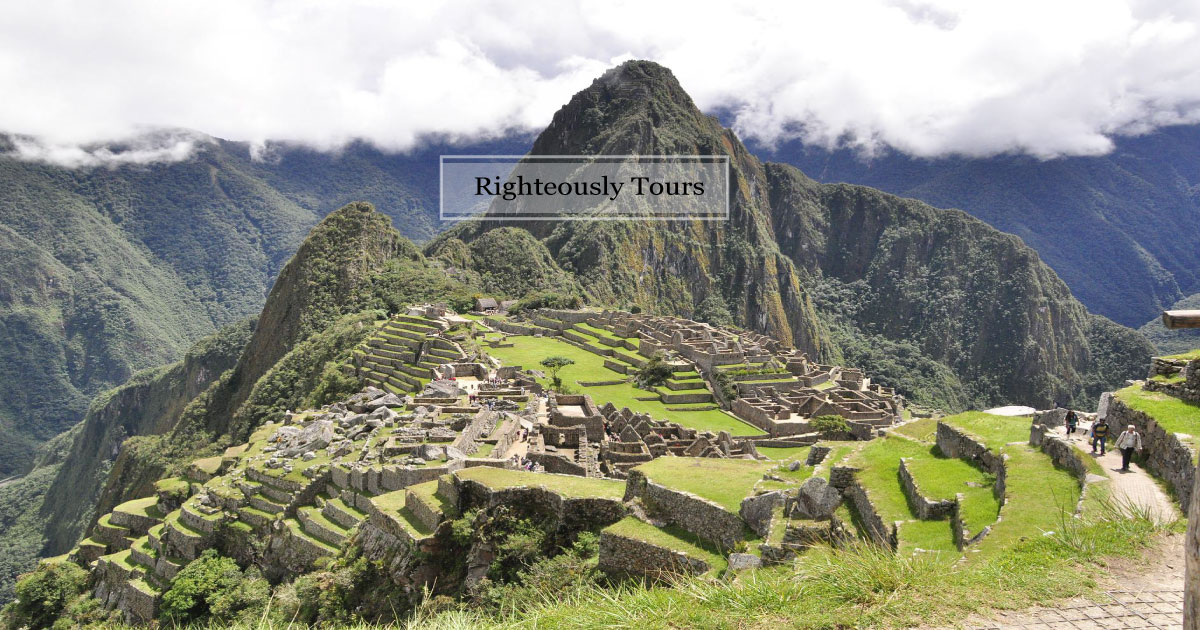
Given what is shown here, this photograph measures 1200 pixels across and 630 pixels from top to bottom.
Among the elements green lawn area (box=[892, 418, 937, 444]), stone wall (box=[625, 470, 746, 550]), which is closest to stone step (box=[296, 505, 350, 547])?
stone wall (box=[625, 470, 746, 550])

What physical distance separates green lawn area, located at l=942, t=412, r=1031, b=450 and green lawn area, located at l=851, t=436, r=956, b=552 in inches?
34.2

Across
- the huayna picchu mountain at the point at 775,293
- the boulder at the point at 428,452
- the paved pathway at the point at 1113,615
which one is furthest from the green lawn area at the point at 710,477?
the huayna picchu mountain at the point at 775,293

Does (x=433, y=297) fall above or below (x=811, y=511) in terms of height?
above

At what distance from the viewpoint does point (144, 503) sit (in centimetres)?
2634

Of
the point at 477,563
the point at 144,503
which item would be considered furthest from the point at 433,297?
the point at 477,563

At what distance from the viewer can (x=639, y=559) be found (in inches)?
403

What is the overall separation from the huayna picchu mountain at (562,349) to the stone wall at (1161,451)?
5.44m

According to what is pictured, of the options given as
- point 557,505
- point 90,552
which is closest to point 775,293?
point 90,552

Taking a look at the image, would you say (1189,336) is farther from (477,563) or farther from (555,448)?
(477,563)

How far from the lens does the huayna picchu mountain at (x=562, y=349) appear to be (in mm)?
24719

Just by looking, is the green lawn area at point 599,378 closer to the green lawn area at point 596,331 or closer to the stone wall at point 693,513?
the green lawn area at point 596,331

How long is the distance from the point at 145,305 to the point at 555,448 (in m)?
199

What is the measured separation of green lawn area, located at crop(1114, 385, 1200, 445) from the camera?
8.62 meters

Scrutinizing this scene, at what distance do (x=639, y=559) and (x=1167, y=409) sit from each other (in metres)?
7.42
